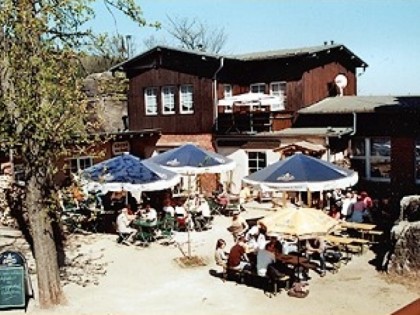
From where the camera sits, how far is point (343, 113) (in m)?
20.9

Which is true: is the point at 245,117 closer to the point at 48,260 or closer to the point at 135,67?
the point at 135,67

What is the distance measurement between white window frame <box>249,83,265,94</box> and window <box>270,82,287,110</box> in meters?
0.51

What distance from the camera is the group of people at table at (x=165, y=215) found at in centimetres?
1430

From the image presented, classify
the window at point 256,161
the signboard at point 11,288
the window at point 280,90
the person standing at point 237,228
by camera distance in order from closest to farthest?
the signboard at point 11,288
the person standing at point 237,228
the window at point 256,161
the window at point 280,90

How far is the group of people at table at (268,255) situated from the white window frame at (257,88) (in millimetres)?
12710

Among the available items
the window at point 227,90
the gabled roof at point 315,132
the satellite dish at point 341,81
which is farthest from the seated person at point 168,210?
the satellite dish at point 341,81

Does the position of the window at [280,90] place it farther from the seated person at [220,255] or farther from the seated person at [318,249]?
the seated person at [220,255]

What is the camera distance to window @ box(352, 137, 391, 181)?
19.7 metres

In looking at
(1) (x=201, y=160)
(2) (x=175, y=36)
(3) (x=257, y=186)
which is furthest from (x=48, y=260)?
(2) (x=175, y=36)

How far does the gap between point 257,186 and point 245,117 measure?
9.53m

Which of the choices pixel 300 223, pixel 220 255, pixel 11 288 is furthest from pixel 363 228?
pixel 11 288

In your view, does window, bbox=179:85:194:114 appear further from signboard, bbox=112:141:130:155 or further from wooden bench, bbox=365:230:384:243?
wooden bench, bbox=365:230:384:243

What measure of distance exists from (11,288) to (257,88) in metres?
16.8

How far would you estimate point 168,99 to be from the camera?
25.7m
